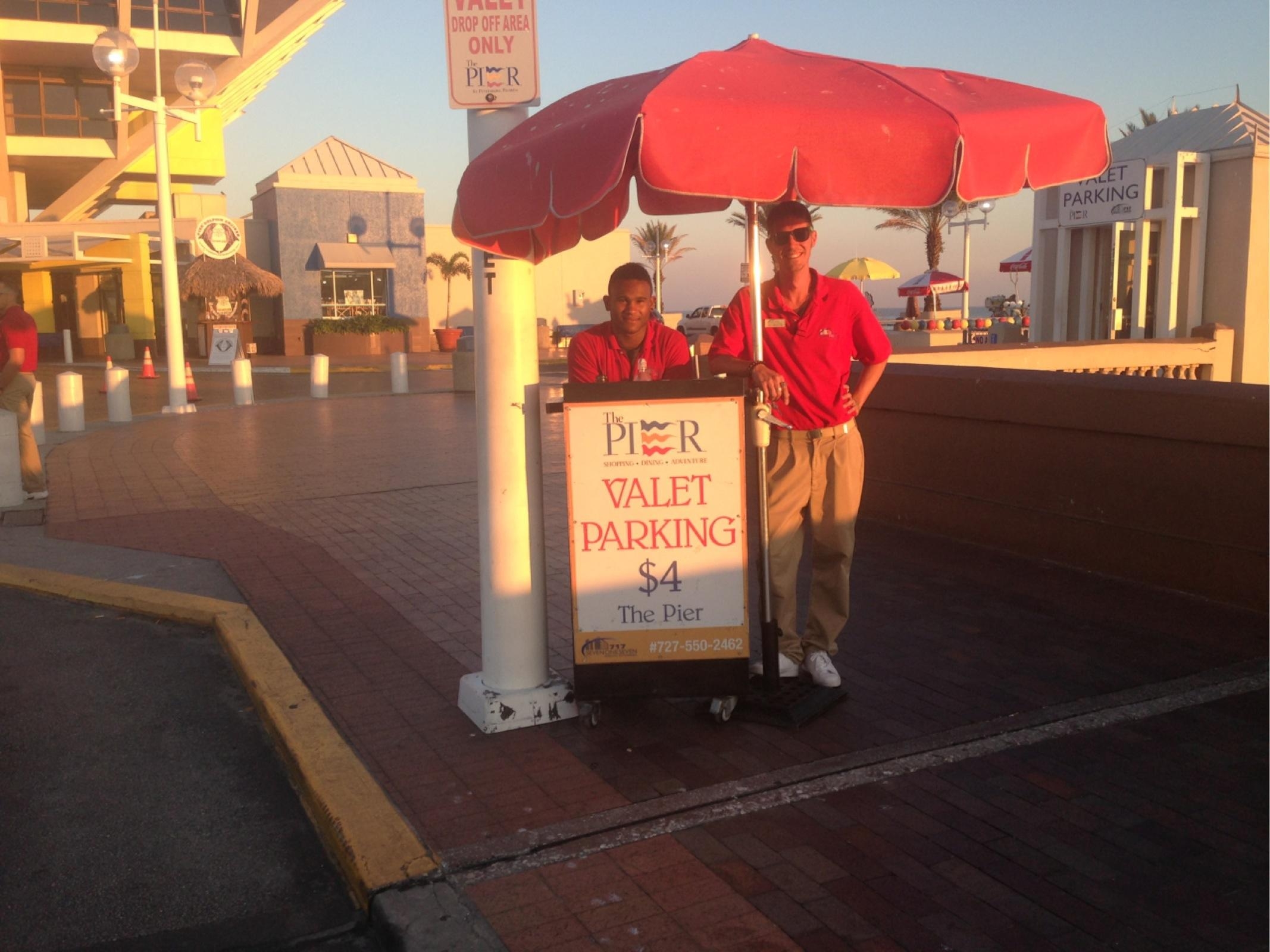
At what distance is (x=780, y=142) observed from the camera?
372 cm

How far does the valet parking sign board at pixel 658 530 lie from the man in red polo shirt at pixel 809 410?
301 millimetres

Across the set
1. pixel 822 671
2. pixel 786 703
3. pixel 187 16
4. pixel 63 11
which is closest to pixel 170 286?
pixel 822 671

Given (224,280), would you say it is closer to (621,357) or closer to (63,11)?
(63,11)

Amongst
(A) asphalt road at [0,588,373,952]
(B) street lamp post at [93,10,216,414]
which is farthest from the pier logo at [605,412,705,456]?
(B) street lamp post at [93,10,216,414]

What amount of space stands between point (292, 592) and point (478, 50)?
12.3 ft

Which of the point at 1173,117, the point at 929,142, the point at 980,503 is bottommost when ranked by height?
the point at 980,503

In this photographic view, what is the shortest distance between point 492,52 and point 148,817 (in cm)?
311

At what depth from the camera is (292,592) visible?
702cm

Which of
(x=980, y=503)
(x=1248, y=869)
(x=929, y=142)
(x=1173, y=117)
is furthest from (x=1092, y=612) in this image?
(x=1173, y=117)

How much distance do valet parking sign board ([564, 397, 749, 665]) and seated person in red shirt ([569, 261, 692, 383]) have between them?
27 centimetres

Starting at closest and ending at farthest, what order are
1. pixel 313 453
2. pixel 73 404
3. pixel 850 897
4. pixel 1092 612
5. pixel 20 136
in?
pixel 850 897 < pixel 1092 612 < pixel 313 453 < pixel 73 404 < pixel 20 136

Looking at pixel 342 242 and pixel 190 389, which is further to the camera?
pixel 342 242

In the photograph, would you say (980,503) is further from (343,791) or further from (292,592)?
(343,791)

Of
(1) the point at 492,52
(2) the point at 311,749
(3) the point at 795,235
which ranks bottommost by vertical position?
(2) the point at 311,749
